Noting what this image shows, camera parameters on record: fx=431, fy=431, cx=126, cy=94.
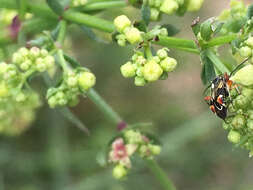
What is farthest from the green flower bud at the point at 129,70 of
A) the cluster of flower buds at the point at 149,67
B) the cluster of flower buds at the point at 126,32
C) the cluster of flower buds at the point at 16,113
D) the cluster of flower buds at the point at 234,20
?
the cluster of flower buds at the point at 16,113

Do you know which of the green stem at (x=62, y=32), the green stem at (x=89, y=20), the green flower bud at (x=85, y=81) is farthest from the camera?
the green stem at (x=62, y=32)

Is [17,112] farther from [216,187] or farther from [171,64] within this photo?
[216,187]

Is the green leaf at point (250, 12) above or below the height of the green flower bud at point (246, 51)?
above

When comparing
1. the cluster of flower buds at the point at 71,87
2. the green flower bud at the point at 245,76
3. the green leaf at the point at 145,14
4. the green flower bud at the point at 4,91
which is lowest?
the green flower bud at the point at 4,91

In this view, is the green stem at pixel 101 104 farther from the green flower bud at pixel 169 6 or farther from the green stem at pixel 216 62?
the green stem at pixel 216 62

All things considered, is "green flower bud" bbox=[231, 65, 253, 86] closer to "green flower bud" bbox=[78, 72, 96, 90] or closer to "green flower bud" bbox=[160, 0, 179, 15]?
"green flower bud" bbox=[160, 0, 179, 15]

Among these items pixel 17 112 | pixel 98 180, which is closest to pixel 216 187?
pixel 98 180
